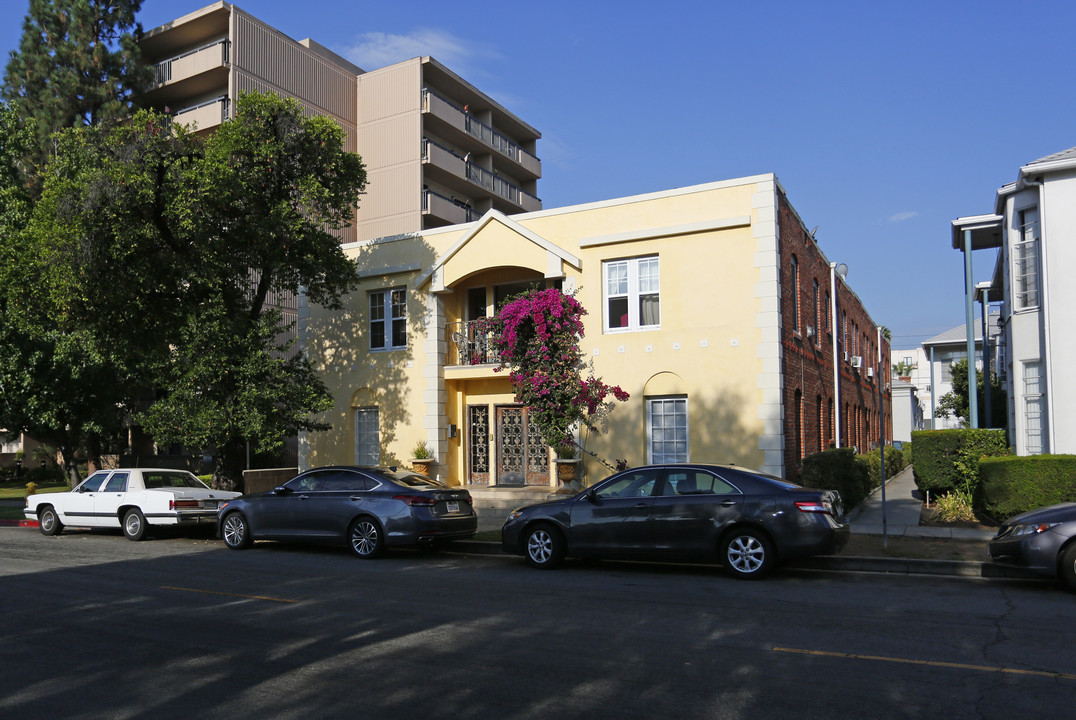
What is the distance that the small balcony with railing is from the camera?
20.2 m

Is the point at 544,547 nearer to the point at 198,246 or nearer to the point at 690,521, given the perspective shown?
the point at 690,521

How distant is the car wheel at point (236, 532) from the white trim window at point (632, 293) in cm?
873

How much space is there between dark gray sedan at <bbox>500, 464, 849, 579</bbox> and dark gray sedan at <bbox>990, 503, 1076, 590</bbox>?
1.82 metres

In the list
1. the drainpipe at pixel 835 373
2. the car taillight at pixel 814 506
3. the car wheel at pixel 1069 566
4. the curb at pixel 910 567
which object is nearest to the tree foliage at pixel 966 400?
the drainpipe at pixel 835 373

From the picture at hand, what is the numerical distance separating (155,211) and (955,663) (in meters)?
15.5

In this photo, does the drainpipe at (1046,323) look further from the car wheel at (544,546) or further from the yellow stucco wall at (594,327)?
the car wheel at (544,546)

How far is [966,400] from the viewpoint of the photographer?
38.9 meters

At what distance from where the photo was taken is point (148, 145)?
16344 millimetres

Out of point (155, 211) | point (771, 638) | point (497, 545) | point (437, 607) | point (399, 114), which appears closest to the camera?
point (771, 638)

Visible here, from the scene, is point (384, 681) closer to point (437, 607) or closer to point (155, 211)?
point (437, 607)

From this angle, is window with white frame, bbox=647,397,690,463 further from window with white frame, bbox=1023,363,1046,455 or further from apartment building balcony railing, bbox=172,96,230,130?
apartment building balcony railing, bbox=172,96,230,130

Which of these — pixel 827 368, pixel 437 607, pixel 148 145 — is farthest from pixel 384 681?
pixel 827 368

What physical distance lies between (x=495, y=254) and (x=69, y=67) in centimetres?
2237

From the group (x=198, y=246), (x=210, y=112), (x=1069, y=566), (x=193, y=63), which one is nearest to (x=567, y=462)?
(x=198, y=246)
